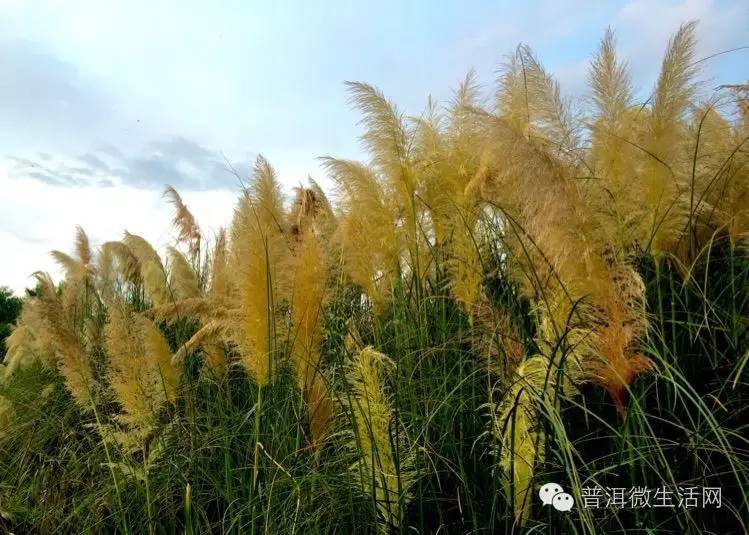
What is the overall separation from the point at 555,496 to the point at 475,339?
2.25 ft

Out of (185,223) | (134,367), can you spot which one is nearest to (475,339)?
(134,367)

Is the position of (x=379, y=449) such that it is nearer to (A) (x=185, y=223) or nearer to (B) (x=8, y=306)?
(A) (x=185, y=223)

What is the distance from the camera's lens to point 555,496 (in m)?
1.89

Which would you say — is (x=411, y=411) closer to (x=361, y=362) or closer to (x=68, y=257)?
(x=361, y=362)

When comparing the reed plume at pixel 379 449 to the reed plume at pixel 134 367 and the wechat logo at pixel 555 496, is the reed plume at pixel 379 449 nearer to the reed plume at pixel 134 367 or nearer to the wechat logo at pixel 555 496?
the wechat logo at pixel 555 496

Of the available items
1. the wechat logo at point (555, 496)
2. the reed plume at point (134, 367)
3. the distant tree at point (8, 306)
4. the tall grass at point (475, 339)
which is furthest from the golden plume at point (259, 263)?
the distant tree at point (8, 306)

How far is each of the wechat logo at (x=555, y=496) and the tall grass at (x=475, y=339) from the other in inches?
1.7

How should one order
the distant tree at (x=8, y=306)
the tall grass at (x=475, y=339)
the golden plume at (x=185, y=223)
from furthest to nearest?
the distant tree at (x=8, y=306)
the golden plume at (x=185, y=223)
the tall grass at (x=475, y=339)

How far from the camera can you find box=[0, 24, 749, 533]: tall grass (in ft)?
6.09

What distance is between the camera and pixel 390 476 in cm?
198

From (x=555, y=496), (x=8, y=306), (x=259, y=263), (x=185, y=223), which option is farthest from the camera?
(x=8, y=306)

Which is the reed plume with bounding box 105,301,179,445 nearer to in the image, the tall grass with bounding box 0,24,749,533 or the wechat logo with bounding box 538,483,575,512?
the tall grass with bounding box 0,24,749,533

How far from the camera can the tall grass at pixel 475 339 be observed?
1.86 m

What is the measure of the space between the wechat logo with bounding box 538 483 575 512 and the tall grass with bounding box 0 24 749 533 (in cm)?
4
